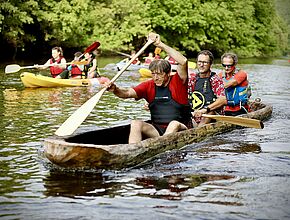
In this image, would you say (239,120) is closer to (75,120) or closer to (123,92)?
(123,92)

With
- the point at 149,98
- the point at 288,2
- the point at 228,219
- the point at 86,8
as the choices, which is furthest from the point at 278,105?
the point at 288,2

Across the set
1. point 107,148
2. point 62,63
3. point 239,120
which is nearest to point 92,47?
point 62,63

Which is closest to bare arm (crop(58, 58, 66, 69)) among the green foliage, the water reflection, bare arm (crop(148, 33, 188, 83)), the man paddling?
the man paddling

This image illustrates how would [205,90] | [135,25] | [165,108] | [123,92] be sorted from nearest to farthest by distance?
[123,92] < [165,108] < [205,90] < [135,25]

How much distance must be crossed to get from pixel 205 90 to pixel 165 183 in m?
2.87

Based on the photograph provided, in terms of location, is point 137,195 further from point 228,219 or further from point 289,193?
point 289,193

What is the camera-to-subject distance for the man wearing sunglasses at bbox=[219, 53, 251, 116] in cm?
840

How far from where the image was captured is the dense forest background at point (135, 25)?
26.3m

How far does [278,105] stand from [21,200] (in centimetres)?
824

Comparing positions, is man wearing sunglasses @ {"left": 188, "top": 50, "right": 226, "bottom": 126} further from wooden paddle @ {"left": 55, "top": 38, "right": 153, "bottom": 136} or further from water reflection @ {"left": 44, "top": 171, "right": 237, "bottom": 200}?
water reflection @ {"left": 44, "top": 171, "right": 237, "bottom": 200}

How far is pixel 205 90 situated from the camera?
25.7ft

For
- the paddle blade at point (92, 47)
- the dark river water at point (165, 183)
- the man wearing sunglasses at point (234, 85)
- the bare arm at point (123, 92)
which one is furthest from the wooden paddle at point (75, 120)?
the paddle blade at point (92, 47)

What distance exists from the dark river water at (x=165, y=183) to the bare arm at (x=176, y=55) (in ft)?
3.00

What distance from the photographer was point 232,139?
25.1 feet
